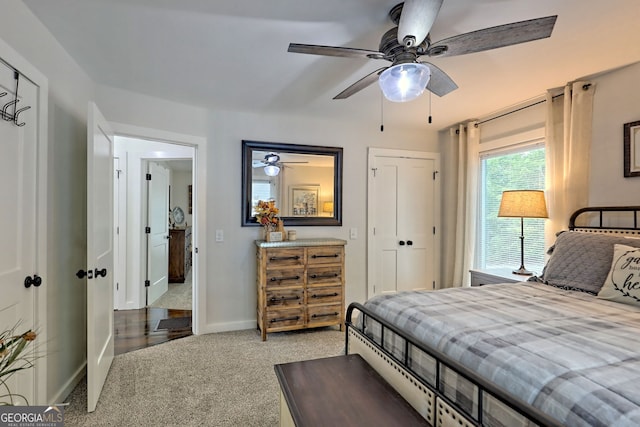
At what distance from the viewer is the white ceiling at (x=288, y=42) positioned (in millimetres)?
1748

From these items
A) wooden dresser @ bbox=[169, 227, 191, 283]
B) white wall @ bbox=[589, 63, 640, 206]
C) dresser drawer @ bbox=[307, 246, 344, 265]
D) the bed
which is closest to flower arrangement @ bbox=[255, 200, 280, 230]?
dresser drawer @ bbox=[307, 246, 344, 265]

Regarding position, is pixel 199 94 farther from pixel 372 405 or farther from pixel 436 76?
pixel 372 405

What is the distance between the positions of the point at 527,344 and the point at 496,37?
1.42m

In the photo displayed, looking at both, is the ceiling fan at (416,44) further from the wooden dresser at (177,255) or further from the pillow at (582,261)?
the wooden dresser at (177,255)

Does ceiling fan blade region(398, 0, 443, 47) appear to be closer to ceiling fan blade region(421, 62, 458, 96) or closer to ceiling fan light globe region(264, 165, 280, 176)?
ceiling fan blade region(421, 62, 458, 96)

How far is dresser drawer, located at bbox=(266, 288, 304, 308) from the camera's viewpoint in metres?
3.20

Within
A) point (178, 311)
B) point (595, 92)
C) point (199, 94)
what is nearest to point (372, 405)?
point (199, 94)

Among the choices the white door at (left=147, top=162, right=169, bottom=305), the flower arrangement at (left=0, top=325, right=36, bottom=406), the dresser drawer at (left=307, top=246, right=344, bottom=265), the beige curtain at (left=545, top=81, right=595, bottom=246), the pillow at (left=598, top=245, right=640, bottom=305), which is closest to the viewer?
the flower arrangement at (left=0, top=325, right=36, bottom=406)

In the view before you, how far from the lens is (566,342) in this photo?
3.90 feet

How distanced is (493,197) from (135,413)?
13.0ft

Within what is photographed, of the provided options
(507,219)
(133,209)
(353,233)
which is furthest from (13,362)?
(507,219)

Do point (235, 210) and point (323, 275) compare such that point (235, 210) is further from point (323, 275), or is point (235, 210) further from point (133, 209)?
point (133, 209)

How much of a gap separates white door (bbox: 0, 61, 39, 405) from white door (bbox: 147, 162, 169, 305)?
2.56 metres

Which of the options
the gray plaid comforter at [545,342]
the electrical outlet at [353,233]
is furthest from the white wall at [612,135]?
the electrical outlet at [353,233]
